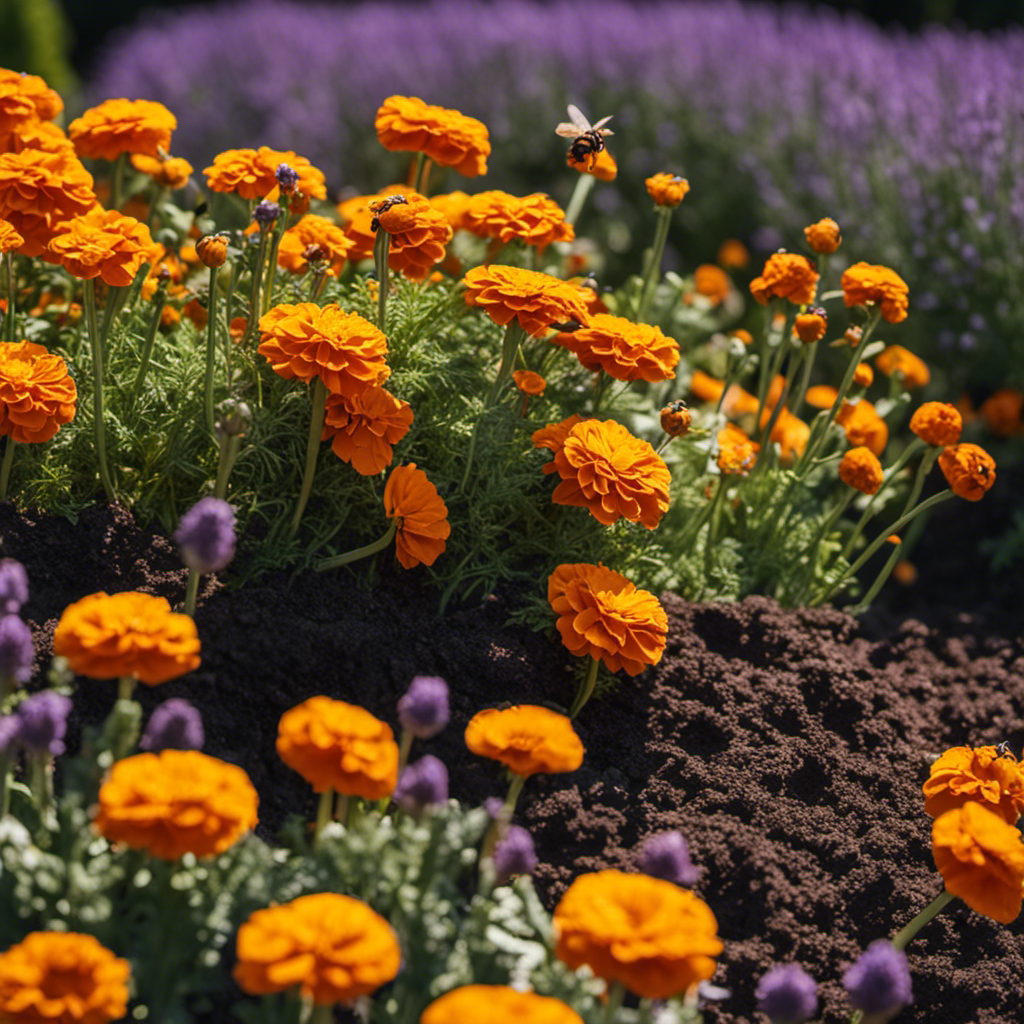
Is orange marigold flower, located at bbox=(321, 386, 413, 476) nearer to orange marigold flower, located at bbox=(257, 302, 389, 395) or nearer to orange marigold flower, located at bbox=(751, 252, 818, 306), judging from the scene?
orange marigold flower, located at bbox=(257, 302, 389, 395)

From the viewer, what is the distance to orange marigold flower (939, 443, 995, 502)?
2.09 meters

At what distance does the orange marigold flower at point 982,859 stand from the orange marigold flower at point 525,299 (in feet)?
3.17

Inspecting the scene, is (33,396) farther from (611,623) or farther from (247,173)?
(611,623)

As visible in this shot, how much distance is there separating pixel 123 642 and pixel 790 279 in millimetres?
1453

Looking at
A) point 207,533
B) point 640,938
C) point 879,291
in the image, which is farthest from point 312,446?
point 879,291

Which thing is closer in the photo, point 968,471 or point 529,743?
point 529,743

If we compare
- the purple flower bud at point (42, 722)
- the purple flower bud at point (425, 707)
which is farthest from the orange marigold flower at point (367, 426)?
the purple flower bud at point (42, 722)

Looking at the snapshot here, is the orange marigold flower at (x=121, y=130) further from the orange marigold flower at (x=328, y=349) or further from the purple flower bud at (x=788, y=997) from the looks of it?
the purple flower bud at (x=788, y=997)

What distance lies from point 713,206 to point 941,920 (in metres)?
Answer: 3.42

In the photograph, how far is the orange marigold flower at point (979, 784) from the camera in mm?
1710

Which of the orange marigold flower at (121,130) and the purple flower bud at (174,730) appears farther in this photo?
the orange marigold flower at (121,130)

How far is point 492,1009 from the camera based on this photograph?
1077 mm

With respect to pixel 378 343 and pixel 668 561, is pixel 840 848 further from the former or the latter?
pixel 378 343

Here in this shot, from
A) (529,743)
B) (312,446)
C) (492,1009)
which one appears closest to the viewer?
(492,1009)
